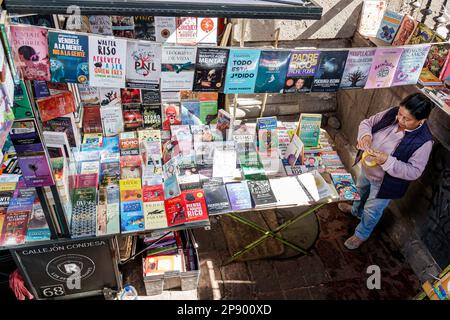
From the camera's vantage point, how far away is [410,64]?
4578 millimetres

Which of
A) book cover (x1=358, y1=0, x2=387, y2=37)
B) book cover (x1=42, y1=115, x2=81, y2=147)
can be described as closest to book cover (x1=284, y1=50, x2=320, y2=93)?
book cover (x1=42, y1=115, x2=81, y2=147)

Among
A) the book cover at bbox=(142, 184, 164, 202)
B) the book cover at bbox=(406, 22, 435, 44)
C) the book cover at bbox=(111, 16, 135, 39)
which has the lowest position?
the book cover at bbox=(142, 184, 164, 202)

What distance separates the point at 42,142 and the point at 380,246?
446cm

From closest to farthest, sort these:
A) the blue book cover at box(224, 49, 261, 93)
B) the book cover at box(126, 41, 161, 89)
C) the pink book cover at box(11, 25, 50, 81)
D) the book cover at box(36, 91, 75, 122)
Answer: the pink book cover at box(11, 25, 50, 81) < the book cover at box(126, 41, 161, 89) < the blue book cover at box(224, 49, 261, 93) < the book cover at box(36, 91, 75, 122)

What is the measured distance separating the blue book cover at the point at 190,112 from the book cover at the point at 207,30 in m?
0.82

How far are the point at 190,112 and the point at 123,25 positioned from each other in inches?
54.6

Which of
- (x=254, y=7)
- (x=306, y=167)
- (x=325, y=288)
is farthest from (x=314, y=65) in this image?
(x=325, y=288)

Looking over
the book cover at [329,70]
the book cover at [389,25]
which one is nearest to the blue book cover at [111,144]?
the book cover at [329,70]

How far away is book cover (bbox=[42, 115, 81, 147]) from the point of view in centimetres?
484

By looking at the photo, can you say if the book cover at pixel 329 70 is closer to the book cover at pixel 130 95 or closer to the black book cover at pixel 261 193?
the black book cover at pixel 261 193

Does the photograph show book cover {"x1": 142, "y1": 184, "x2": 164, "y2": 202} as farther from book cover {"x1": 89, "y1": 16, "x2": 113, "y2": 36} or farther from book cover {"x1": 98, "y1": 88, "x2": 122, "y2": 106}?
book cover {"x1": 89, "y1": 16, "x2": 113, "y2": 36}

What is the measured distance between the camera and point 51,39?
341cm

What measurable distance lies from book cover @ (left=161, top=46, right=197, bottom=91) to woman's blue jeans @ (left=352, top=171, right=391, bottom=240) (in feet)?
8.80

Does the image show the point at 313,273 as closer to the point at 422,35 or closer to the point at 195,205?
the point at 195,205
